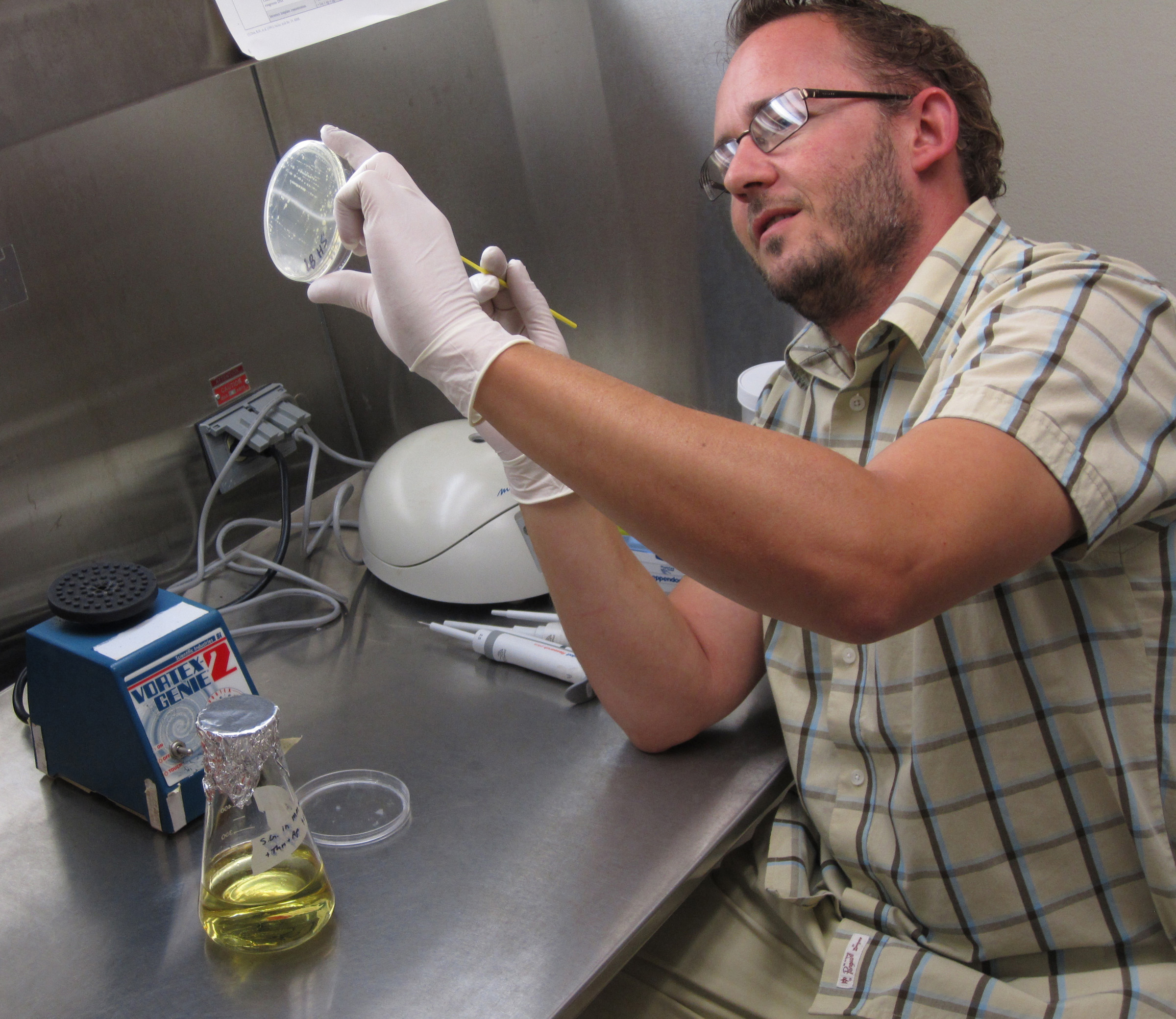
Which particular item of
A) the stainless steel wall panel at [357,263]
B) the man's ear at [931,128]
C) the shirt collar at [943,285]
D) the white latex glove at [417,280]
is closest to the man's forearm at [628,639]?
the white latex glove at [417,280]

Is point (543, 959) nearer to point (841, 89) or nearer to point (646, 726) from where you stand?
point (646, 726)

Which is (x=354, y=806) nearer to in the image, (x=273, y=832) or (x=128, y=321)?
(x=273, y=832)

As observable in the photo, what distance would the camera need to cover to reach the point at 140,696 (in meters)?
0.89

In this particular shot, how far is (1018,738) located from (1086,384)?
340mm

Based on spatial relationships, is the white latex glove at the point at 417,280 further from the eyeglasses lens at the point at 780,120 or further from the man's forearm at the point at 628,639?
the eyeglasses lens at the point at 780,120

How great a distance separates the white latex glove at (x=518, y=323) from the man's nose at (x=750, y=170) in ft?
0.84

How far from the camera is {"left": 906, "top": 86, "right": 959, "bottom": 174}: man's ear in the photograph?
1.04 meters

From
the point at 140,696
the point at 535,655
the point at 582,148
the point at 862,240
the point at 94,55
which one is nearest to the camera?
the point at 140,696

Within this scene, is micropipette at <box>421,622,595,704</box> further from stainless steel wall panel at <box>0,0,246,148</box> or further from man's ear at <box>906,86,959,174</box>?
stainless steel wall panel at <box>0,0,246,148</box>

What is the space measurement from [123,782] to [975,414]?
0.84m

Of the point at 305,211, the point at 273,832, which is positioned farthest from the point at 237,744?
the point at 305,211

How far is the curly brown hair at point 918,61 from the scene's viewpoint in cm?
107

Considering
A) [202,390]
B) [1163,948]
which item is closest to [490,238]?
[202,390]

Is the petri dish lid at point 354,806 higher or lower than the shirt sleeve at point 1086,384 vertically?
lower
